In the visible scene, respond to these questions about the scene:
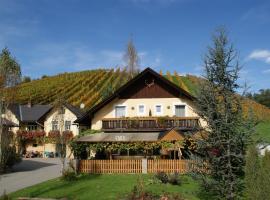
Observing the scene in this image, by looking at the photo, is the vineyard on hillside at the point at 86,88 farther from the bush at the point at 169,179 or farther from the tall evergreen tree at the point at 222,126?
the tall evergreen tree at the point at 222,126

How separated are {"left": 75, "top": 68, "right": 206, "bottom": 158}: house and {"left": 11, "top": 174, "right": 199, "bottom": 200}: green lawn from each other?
10301mm

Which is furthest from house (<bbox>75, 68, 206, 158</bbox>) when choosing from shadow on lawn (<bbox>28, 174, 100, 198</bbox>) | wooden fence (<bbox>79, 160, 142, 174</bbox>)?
shadow on lawn (<bbox>28, 174, 100, 198</bbox>)

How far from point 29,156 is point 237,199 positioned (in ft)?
144

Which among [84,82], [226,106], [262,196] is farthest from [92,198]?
[84,82]

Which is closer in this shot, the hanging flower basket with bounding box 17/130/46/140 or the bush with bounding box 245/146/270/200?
the bush with bounding box 245/146/270/200

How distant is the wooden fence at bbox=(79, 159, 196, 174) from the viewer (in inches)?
1150

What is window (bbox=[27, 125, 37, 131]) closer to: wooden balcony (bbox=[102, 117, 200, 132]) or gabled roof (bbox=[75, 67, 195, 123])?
gabled roof (bbox=[75, 67, 195, 123])

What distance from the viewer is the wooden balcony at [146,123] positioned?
3538 centimetres

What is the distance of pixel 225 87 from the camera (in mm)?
16953

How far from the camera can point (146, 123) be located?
118ft

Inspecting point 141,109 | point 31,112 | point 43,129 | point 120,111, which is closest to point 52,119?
point 43,129

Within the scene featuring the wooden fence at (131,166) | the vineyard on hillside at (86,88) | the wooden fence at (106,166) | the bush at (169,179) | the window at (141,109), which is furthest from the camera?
the vineyard on hillside at (86,88)

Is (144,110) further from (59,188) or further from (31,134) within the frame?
(31,134)

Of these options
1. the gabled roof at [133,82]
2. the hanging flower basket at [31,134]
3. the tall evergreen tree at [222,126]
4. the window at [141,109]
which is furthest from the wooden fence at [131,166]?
the hanging flower basket at [31,134]
